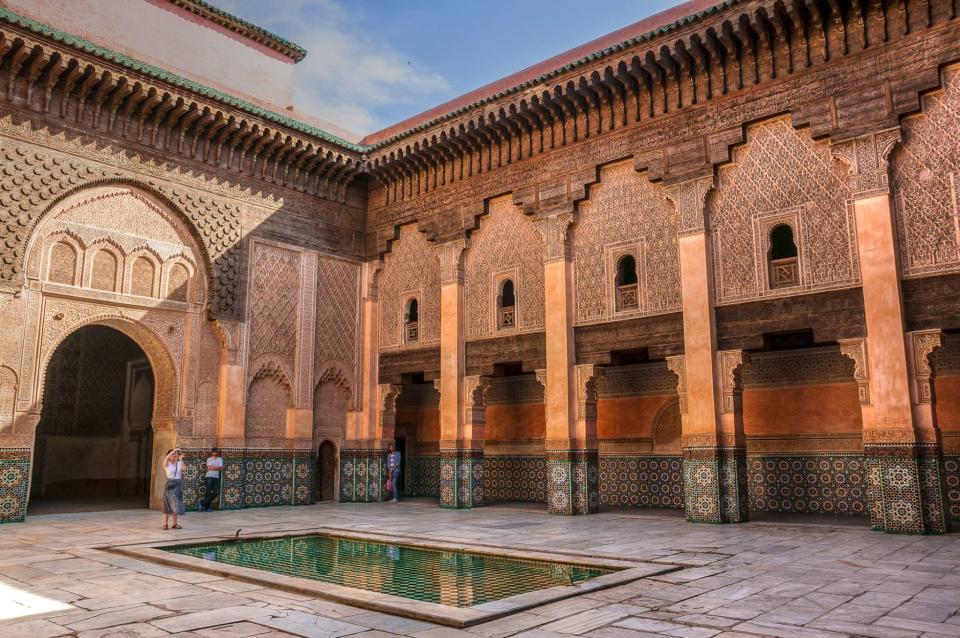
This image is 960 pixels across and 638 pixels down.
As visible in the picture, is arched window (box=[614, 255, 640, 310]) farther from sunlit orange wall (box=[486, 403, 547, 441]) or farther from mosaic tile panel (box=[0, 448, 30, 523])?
mosaic tile panel (box=[0, 448, 30, 523])

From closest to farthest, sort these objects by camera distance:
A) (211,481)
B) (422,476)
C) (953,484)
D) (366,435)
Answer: (953,484)
(211,481)
(366,435)
(422,476)

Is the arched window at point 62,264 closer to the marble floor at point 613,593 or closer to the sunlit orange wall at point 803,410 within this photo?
the marble floor at point 613,593

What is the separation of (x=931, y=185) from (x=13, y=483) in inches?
404

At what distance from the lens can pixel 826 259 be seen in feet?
25.7

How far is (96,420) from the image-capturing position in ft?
44.4

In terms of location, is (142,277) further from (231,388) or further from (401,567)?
(401,567)

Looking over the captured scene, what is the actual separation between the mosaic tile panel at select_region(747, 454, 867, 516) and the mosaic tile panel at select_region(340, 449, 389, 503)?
5.60m

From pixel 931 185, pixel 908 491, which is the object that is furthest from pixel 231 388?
pixel 931 185

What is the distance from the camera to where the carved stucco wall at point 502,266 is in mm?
10266

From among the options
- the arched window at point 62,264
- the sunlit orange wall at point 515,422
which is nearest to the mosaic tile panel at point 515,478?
the sunlit orange wall at point 515,422

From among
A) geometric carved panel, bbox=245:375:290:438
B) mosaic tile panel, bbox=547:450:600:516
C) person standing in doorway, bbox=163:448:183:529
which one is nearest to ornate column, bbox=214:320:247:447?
geometric carved panel, bbox=245:375:290:438

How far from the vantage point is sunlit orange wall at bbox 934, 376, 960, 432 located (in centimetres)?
808

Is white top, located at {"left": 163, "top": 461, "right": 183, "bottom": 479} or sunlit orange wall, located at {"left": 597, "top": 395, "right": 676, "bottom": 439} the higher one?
sunlit orange wall, located at {"left": 597, "top": 395, "right": 676, "bottom": 439}

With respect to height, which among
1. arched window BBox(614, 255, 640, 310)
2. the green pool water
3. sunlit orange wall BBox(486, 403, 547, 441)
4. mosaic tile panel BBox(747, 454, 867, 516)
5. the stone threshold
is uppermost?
Answer: arched window BBox(614, 255, 640, 310)
